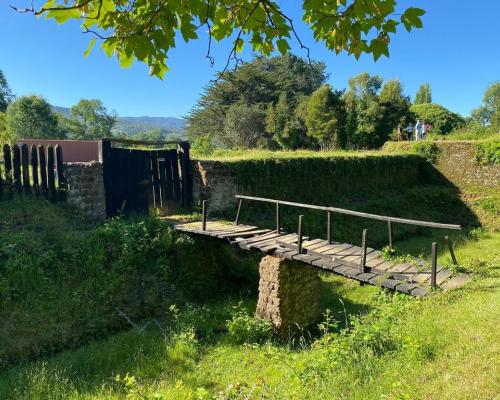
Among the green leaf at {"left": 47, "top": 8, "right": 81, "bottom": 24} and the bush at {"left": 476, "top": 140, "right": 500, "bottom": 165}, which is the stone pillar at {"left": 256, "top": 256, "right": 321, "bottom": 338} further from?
the bush at {"left": 476, "top": 140, "right": 500, "bottom": 165}

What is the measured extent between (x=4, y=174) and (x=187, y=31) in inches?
333

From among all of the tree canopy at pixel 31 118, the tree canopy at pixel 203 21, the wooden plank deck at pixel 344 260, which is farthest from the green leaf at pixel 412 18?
the tree canopy at pixel 31 118

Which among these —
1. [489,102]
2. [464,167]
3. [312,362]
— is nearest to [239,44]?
[312,362]

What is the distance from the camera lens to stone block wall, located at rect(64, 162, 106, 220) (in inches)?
391

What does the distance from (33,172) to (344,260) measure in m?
7.60

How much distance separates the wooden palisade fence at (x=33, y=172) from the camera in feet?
30.8

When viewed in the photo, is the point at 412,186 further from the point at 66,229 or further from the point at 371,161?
the point at 66,229

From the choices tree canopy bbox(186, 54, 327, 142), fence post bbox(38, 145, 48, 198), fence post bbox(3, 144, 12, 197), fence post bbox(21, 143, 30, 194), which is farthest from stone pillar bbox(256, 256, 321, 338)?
tree canopy bbox(186, 54, 327, 142)

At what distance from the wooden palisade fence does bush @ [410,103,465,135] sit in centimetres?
2540

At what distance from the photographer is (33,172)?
9664 millimetres

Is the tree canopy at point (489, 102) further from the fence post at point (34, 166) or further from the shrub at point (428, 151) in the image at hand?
the fence post at point (34, 166)

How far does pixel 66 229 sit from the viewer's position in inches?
366

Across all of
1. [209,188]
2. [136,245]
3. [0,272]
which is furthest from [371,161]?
[0,272]

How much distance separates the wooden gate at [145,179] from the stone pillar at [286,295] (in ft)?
14.6
